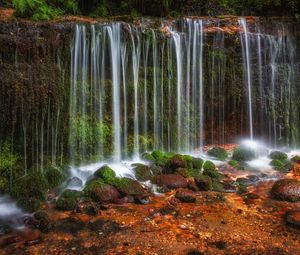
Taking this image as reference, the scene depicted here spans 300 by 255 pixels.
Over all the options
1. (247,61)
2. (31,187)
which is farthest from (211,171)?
(247,61)

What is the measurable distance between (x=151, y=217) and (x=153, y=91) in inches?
194

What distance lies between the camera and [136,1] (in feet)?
40.4

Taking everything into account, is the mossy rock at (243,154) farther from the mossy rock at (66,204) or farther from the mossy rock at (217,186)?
the mossy rock at (66,204)

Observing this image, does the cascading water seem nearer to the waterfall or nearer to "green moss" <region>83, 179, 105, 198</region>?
the waterfall

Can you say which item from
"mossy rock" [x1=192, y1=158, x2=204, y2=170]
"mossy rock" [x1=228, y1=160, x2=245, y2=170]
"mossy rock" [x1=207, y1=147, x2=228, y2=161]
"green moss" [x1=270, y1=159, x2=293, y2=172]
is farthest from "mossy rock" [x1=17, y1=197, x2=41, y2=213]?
"green moss" [x1=270, y1=159, x2=293, y2=172]

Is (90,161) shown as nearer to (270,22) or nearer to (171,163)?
(171,163)

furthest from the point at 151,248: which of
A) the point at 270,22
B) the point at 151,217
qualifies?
the point at 270,22

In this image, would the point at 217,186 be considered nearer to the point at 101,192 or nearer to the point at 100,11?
the point at 101,192

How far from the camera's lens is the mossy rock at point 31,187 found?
737 centimetres

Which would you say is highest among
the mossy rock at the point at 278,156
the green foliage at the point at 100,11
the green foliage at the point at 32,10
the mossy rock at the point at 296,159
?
the green foliage at the point at 100,11

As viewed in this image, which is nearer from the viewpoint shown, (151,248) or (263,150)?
(151,248)

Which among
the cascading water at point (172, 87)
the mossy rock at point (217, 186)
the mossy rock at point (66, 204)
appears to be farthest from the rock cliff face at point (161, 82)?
the mossy rock at point (217, 186)

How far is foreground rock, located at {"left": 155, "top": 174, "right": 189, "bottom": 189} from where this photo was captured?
7980 mm

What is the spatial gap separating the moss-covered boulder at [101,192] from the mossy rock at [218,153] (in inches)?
164
